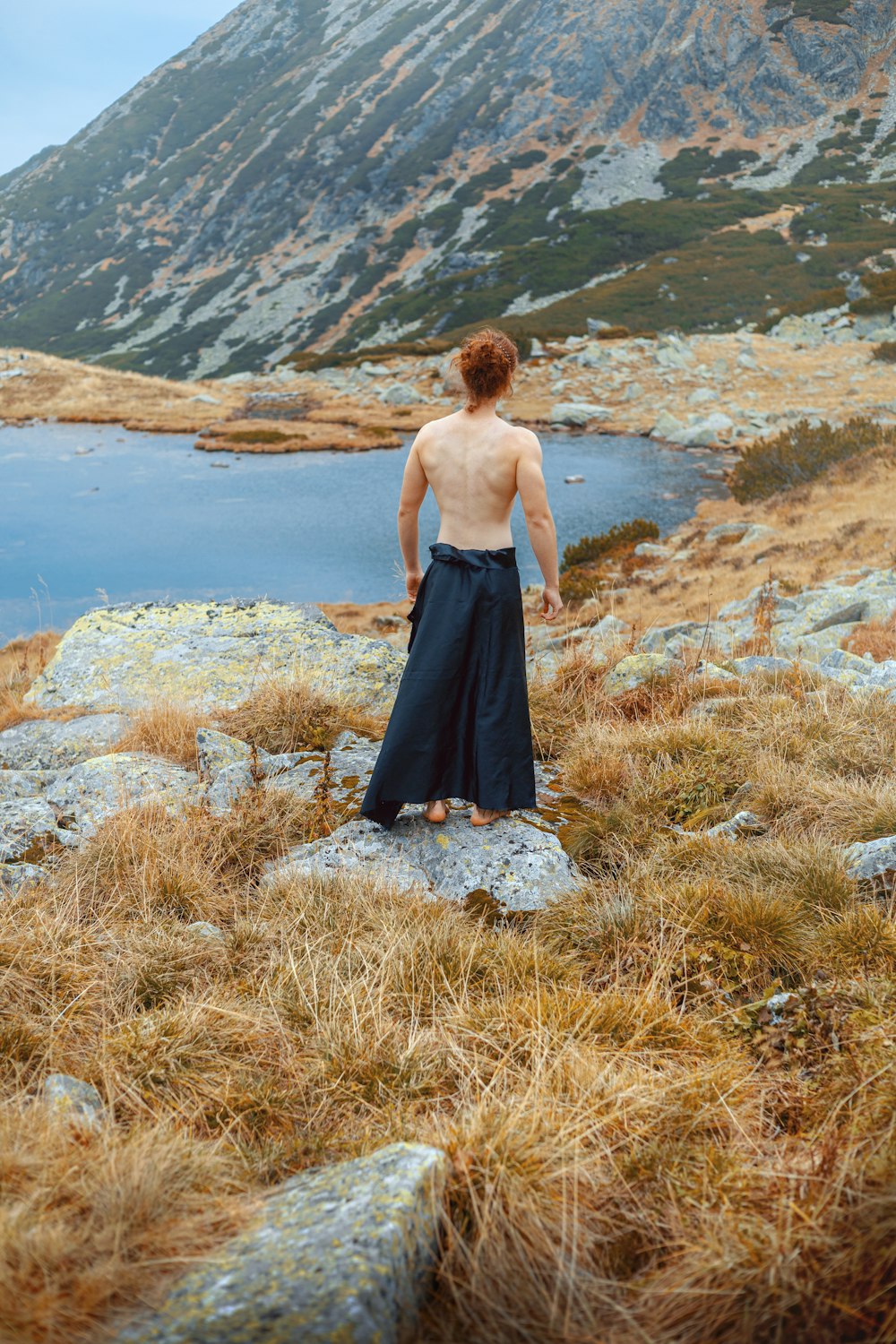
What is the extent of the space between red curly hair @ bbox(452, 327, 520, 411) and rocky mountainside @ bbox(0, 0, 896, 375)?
38022 millimetres

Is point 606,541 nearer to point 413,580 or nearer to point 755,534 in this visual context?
point 755,534

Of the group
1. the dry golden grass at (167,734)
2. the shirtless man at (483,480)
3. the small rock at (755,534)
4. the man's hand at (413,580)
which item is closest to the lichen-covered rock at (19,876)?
the dry golden grass at (167,734)

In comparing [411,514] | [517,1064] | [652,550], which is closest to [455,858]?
[517,1064]

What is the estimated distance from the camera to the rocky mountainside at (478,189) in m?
47.0

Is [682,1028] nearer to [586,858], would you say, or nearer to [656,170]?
[586,858]

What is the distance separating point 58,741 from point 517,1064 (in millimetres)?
4461

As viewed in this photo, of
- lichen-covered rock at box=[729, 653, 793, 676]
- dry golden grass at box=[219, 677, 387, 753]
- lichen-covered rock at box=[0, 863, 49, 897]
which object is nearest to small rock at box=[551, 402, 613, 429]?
lichen-covered rock at box=[729, 653, 793, 676]

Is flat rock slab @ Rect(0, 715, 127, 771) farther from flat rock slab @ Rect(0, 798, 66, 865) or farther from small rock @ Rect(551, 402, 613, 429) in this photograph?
small rock @ Rect(551, 402, 613, 429)

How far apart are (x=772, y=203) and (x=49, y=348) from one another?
61.3 metres

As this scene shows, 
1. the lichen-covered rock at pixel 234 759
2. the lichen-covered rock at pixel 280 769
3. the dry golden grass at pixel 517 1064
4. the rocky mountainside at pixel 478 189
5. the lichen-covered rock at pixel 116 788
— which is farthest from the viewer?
the rocky mountainside at pixel 478 189

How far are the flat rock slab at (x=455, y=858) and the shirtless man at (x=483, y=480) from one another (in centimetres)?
16

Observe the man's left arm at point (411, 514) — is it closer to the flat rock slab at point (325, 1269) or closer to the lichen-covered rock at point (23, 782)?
the lichen-covered rock at point (23, 782)

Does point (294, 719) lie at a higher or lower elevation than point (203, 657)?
lower

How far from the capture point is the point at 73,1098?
2107mm
